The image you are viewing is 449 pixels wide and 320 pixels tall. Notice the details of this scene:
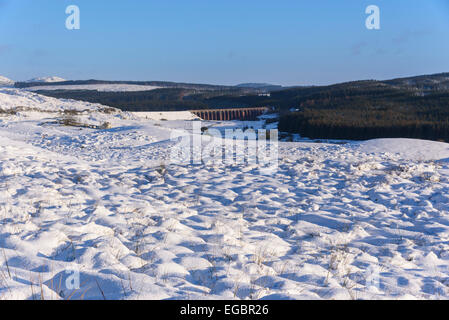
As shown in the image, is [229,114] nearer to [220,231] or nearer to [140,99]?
[140,99]

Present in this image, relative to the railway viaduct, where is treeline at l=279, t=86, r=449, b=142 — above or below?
below

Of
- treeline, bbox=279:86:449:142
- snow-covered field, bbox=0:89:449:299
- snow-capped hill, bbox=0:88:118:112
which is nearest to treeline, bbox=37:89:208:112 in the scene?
snow-capped hill, bbox=0:88:118:112

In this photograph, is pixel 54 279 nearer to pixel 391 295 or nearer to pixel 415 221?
pixel 391 295

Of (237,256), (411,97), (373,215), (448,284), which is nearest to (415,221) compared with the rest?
(373,215)

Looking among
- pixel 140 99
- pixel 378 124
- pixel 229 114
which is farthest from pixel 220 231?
pixel 140 99

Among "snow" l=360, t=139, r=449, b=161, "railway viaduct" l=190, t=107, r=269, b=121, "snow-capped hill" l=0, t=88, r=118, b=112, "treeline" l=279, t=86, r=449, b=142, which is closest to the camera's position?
"snow" l=360, t=139, r=449, b=161

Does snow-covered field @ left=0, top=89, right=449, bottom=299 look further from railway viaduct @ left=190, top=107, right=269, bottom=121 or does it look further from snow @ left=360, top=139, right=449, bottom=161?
railway viaduct @ left=190, top=107, right=269, bottom=121
